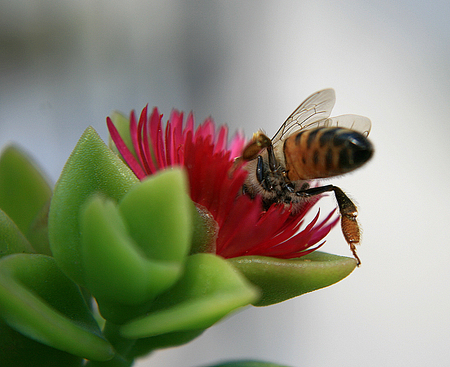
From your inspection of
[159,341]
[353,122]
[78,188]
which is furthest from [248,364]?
[353,122]

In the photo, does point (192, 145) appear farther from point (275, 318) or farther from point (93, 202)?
point (275, 318)

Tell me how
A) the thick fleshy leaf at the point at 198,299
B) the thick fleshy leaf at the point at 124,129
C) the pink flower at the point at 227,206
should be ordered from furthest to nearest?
the thick fleshy leaf at the point at 124,129 → the pink flower at the point at 227,206 → the thick fleshy leaf at the point at 198,299

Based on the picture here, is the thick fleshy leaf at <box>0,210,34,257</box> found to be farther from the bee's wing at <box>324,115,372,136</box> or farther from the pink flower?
the bee's wing at <box>324,115,372,136</box>

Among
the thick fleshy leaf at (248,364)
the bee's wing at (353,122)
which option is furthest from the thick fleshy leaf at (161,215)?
the bee's wing at (353,122)

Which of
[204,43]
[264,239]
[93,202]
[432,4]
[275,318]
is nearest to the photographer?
[93,202]

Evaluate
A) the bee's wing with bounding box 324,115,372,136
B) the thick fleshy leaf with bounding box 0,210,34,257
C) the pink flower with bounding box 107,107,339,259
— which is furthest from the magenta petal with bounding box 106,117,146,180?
the bee's wing with bounding box 324,115,372,136

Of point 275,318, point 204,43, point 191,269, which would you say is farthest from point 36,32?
point 191,269

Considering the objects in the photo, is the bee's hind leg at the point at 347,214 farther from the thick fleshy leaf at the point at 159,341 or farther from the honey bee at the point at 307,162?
the thick fleshy leaf at the point at 159,341

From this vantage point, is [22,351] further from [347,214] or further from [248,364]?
[347,214]
